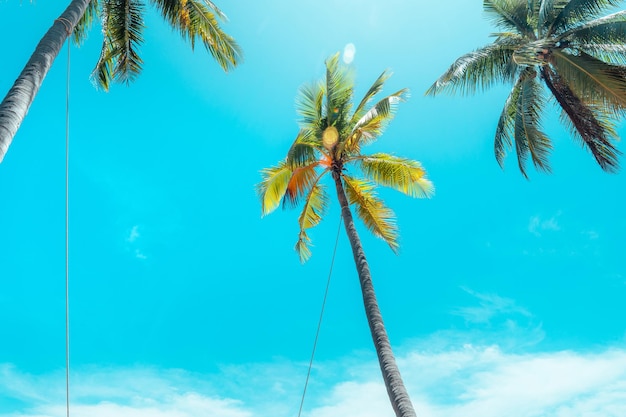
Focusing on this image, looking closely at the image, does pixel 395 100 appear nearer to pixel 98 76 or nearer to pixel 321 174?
pixel 321 174

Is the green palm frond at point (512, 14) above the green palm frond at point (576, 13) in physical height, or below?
above

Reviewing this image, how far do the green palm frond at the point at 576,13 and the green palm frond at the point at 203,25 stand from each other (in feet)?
27.7

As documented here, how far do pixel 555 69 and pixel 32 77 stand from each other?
11.9m

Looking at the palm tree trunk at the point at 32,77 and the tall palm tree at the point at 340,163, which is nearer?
the palm tree trunk at the point at 32,77

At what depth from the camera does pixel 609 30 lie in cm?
1016

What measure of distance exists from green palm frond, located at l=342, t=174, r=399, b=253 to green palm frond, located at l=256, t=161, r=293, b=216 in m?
1.68

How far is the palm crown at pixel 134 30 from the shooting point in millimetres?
9062

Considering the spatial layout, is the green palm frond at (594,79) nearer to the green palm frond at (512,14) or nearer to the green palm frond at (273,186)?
the green palm frond at (512,14)

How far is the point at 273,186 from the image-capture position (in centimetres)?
1216

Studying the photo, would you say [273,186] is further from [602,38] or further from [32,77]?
[602,38]

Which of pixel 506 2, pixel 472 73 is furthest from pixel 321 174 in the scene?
pixel 506 2

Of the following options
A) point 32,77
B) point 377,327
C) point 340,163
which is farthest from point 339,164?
point 32,77

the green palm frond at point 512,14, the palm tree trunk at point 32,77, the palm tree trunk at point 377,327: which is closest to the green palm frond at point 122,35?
the palm tree trunk at point 32,77

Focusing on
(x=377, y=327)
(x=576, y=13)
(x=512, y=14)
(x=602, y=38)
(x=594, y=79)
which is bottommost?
(x=377, y=327)
